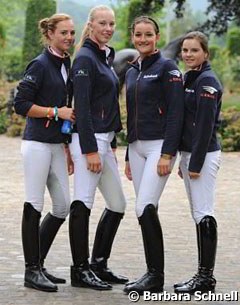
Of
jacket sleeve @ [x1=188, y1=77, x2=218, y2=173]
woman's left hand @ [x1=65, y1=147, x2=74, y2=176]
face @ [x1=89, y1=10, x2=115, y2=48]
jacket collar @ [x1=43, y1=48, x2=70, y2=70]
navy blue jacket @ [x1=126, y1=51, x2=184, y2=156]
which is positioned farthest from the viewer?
woman's left hand @ [x1=65, y1=147, x2=74, y2=176]

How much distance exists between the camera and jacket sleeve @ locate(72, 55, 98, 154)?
589cm

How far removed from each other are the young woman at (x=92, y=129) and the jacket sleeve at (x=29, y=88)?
0.26 meters

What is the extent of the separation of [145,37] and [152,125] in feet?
2.02

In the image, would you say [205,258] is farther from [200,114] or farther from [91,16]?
[91,16]

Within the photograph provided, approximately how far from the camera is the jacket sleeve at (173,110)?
232 inches

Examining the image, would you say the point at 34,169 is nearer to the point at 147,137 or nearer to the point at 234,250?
the point at 147,137

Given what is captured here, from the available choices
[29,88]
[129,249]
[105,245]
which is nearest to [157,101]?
[29,88]

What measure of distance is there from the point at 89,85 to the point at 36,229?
3.63 ft

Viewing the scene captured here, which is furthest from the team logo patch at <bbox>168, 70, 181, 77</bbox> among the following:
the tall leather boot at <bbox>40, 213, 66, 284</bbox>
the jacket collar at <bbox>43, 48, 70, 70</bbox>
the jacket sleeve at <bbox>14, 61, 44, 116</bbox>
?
the tall leather boot at <bbox>40, 213, 66, 284</bbox>

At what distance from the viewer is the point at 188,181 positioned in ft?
19.9

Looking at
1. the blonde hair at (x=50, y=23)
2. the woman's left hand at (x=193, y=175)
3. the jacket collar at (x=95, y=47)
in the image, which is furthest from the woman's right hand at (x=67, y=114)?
the woman's left hand at (x=193, y=175)

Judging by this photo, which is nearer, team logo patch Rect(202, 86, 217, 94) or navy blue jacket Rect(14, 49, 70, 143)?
team logo patch Rect(202, 86, 217, 94)

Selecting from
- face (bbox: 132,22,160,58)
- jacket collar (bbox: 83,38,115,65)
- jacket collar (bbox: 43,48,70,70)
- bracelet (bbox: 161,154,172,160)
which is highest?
face (bbox: 132,22,160,58)

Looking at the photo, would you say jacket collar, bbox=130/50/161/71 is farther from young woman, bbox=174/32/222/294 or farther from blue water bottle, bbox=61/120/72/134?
blue water bottle, bbox=61/120/72/134
